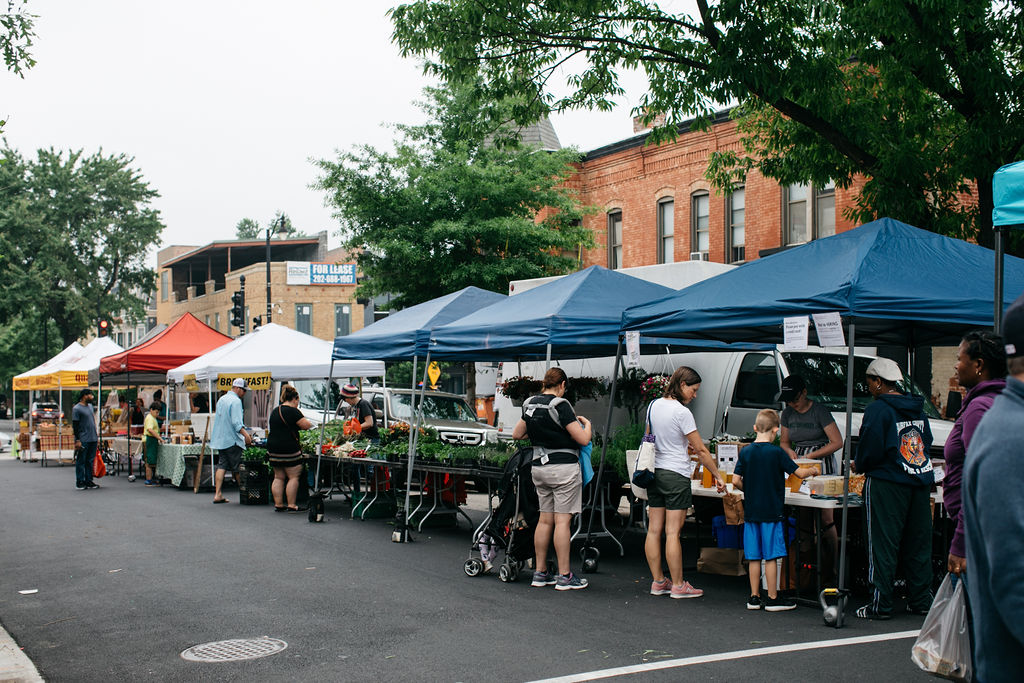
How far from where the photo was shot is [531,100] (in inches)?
603

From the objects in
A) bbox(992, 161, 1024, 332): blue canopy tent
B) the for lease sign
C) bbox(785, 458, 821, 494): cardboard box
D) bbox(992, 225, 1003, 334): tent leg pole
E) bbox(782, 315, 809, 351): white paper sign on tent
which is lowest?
bbox(785, 458, 821, 494): cardboard box

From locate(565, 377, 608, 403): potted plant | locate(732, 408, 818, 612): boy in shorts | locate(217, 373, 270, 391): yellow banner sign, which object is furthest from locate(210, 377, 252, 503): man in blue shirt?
locate(732, 408, 818, 612): boy in shorts

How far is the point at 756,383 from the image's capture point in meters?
13.7

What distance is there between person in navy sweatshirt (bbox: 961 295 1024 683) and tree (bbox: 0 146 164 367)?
55698 mm

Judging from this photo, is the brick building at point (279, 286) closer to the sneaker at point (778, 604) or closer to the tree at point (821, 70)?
the tree at point (821, 70)

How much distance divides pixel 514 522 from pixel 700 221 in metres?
21.2

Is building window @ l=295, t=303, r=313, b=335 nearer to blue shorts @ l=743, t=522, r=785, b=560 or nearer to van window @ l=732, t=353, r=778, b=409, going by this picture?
van window @ l=732, t=353, r=778, b=409

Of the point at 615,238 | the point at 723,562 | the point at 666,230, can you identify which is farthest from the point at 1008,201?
the point at 615,238

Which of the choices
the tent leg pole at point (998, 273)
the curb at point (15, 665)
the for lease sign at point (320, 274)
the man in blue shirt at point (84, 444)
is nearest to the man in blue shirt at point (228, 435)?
the man in blue shirt at point (84, 444)

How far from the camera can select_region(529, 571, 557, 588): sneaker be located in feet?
30.3

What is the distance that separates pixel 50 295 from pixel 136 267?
5502 millimetres

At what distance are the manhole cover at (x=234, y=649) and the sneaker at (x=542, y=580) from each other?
2.66 m

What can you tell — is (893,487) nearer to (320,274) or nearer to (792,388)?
(792,388)

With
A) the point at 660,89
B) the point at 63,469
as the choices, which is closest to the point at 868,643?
the point at 660,89
